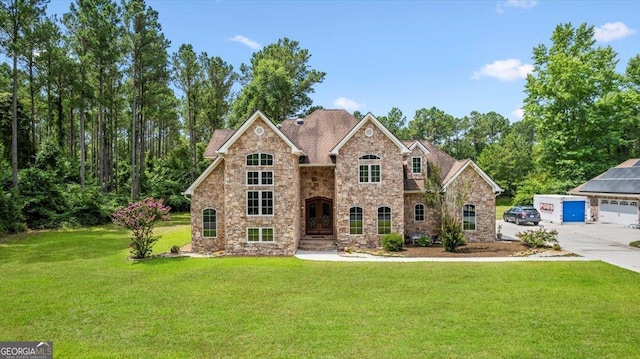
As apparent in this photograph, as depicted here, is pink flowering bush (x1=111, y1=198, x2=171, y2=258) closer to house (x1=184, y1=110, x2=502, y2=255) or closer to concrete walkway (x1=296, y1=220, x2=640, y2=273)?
house (x1=184, y1=110, x2=502, y2=255)

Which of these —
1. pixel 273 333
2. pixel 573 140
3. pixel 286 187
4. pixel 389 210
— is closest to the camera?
pixel 273 333

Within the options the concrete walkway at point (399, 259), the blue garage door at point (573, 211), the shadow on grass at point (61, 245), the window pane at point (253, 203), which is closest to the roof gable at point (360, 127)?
the window pane at point (253, 203)

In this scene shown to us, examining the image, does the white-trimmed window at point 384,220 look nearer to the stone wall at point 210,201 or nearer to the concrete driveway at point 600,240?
the stone wall at point 210,201

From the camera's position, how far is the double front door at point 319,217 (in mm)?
22438

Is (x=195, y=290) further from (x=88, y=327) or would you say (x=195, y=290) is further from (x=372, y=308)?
(x=372, y=308)

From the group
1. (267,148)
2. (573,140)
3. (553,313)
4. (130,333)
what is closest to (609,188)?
(573,140)

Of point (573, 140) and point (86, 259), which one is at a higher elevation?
point (573, 140)

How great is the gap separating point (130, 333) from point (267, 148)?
37.8ft

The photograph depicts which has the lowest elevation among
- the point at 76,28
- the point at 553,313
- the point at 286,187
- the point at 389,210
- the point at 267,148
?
the point at 553,313

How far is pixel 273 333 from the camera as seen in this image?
360 inches

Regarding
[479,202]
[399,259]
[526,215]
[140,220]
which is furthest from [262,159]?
[526,215]

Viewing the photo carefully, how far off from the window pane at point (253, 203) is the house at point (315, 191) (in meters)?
0.05

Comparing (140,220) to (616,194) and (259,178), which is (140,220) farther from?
(616,194)

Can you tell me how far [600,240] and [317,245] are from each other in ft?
59.4
